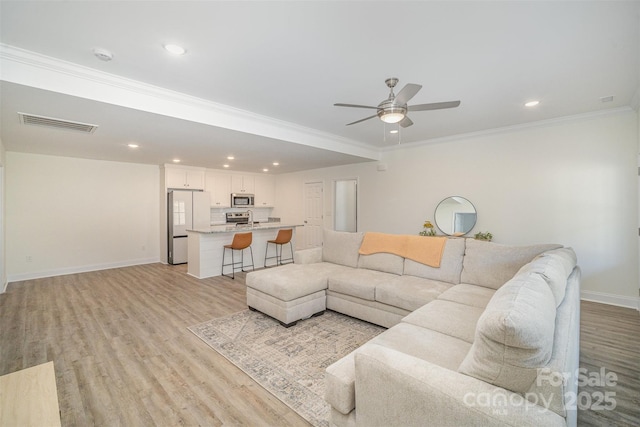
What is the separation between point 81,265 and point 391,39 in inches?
276

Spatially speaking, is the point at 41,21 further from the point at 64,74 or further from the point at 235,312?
the point at 235,312

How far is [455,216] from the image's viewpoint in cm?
503

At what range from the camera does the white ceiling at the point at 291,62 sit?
1843 mm

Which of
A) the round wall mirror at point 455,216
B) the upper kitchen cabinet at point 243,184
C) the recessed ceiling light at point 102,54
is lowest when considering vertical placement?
the round wall mirror at point 455,216

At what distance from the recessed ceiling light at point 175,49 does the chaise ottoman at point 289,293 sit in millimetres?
2414

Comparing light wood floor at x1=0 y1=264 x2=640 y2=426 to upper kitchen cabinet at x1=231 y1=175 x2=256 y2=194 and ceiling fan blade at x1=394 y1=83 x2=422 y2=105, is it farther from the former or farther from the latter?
upper kitchen cabinet at x1=231 y1=175 x2=256 y2=194

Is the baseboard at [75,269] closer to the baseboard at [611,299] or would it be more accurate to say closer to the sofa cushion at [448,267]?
the sofa cushion at [448,267]

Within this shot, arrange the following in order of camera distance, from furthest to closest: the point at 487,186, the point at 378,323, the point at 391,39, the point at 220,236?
the point at 220,236 < the point at 487,186 < the point at 378,323 < the point at 391,39

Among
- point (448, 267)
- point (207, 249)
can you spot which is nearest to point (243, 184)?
point (207, 249)

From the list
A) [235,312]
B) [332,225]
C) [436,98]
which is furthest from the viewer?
[332,225]

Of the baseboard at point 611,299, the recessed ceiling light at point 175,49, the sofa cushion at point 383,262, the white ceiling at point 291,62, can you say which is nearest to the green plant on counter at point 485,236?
the baseboard at point 611,299

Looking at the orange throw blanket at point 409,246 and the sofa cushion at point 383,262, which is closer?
the orange throw blanket at point 409,246

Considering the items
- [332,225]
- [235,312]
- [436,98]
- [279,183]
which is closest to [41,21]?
[235,312]

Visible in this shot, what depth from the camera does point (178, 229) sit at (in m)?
6.45
